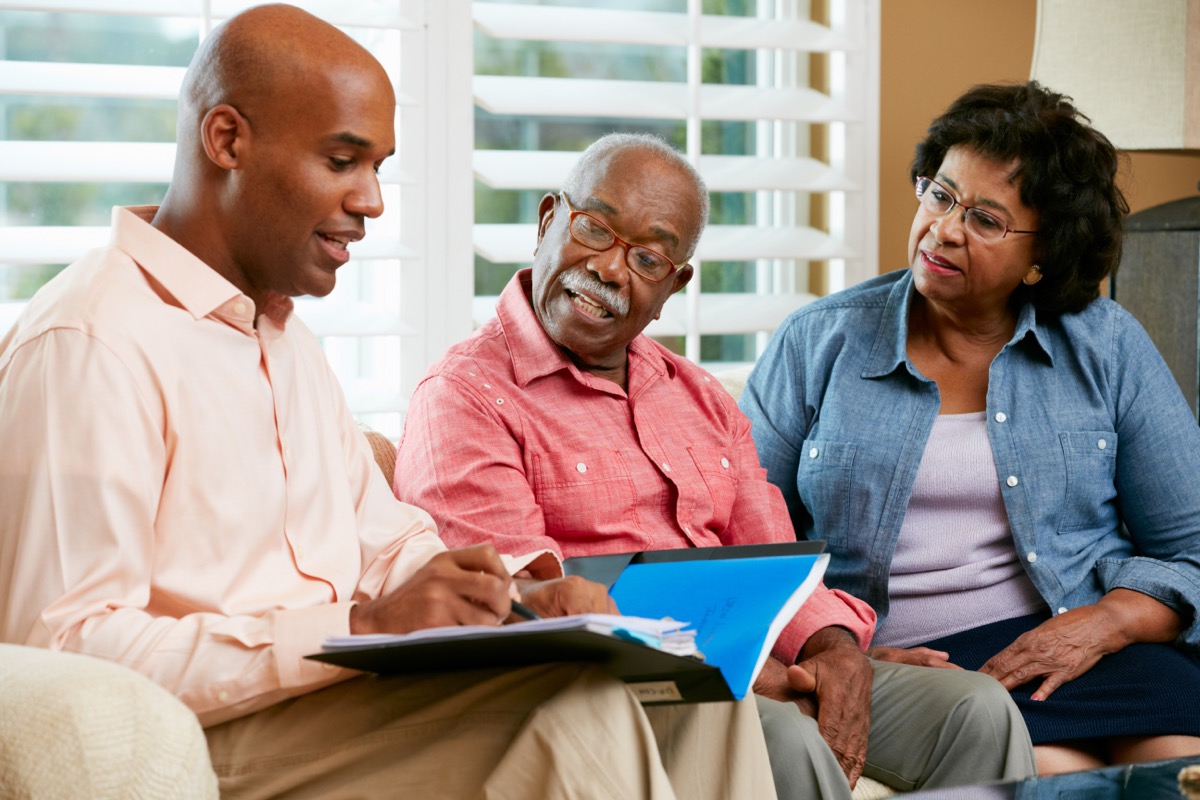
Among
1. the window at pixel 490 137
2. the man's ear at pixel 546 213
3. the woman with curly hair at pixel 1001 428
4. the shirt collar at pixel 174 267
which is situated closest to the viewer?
the shirt collar at pixel 174 267

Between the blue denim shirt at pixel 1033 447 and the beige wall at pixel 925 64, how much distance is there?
913 mm

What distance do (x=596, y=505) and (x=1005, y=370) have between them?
2.48ft

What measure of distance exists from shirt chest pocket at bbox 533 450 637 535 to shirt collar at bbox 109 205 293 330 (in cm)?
56

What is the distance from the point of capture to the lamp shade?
8.59 ft

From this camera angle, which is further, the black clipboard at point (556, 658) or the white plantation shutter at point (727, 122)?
the white plantation shutter at point (727, 122)

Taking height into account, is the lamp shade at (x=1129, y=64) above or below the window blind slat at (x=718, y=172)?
above

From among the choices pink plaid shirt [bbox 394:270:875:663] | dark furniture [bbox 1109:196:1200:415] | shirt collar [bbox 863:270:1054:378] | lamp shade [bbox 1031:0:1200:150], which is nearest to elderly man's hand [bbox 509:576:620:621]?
pink plaid shirt [bbox 394:270:875:663]

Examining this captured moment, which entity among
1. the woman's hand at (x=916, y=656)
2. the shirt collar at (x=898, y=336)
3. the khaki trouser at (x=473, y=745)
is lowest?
the woman's hand at (x=916, y=656)

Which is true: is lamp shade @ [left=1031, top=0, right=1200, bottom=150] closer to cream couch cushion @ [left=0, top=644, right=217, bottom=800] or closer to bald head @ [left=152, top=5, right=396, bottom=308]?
bald head @ [left=152, top=5, right=396, bottom=308]

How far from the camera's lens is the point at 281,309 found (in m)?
1.57

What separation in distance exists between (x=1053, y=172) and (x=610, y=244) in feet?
2.51

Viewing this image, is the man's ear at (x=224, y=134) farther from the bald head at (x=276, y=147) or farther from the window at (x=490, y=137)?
the window at (x=490, y=137)

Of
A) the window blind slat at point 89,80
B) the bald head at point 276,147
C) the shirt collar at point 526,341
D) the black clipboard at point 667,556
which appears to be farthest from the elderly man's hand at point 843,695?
the window blind slat at point 89,80

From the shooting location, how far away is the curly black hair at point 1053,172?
2.21m
